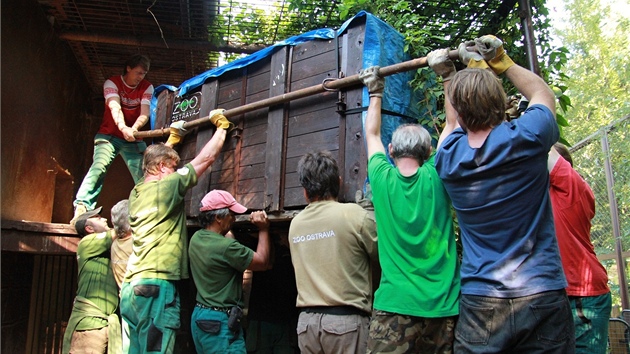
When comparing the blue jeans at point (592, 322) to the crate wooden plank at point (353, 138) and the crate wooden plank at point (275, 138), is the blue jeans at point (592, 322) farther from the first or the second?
the crate wooden plank at point (275, 138)

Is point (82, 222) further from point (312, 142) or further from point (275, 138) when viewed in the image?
point (312, 142)

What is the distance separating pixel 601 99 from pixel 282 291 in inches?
603

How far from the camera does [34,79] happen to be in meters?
6.63

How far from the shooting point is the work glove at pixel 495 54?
108 inches

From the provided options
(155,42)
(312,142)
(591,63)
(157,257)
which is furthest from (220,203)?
(591,63)

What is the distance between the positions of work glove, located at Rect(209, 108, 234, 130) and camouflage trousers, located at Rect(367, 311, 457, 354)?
277 cm

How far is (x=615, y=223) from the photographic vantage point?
602cm

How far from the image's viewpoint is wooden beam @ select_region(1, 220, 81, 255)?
545cm

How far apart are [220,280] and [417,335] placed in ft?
6.72

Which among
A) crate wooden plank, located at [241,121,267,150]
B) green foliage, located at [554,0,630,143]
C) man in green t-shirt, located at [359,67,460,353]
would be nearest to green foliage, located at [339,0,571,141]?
man in green t-shirt, located at [359,67,460,353]

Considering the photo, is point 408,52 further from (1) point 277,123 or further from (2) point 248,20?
(2) point 248,20

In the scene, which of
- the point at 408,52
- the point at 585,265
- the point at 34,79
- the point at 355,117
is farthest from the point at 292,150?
the point at 34,79

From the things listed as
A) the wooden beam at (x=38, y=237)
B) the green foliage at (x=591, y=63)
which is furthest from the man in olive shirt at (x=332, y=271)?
the green foliage at (x=591, y=63)

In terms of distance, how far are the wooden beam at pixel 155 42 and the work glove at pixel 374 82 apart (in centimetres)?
416
